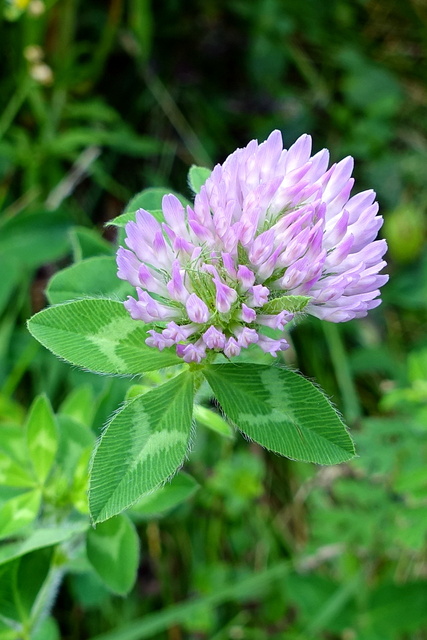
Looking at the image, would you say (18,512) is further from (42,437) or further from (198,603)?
(198,603)

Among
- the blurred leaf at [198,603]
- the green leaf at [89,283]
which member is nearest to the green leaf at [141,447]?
the green leaf at [89,283]

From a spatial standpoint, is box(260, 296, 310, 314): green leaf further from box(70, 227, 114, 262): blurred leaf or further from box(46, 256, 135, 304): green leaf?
box(70, 227, 114, 262): blurred leaf

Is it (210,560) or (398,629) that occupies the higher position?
(210,560)

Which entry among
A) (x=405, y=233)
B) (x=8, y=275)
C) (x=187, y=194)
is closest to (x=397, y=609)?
(x=405, y=233)

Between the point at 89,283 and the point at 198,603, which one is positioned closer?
the point at 89,283

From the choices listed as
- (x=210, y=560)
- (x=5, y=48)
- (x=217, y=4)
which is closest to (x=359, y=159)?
(x=217, y=4)

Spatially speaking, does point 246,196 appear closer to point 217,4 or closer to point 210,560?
point 210,560

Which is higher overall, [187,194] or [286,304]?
[187,194]
